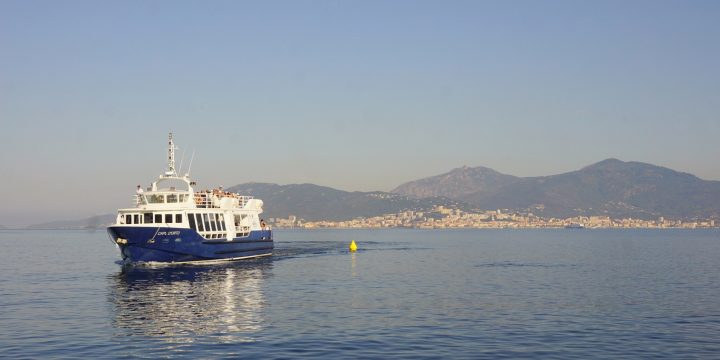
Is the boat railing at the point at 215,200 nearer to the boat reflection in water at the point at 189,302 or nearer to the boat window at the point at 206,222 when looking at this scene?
the boat window at the point at 206,222

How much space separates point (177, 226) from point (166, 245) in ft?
6.99

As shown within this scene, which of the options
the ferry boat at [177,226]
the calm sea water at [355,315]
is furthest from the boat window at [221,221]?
the calm sea water at [355,315]

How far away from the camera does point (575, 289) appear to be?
53.6 meters

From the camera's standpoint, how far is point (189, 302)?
44469 mm

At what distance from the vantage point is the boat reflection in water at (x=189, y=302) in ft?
110

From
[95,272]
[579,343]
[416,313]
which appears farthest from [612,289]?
[95,272]

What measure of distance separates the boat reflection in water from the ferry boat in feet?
6.77

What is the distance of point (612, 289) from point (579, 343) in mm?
26023

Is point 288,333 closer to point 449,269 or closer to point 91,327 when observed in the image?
point 91,327

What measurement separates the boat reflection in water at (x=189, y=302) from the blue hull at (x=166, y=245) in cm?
139

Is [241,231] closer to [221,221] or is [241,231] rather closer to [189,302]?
[221,221]

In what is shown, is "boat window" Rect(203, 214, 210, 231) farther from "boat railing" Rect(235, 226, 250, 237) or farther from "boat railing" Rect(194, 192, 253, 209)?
"boat railing" Rect(235, 226, 250, 237)

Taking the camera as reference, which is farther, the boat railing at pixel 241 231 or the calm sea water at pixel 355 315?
the boat railing at pixel 241 231

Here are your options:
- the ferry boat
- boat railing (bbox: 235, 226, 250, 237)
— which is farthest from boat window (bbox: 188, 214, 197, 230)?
boat railing (bbox: 235, 226, 250, 237)
